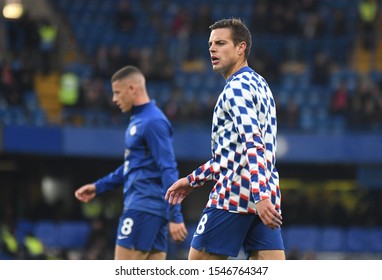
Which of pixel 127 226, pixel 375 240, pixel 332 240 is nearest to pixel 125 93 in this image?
pixel 127 226

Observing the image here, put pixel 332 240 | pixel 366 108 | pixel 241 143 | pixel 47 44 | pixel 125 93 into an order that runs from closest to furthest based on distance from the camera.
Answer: pixel 241 143, pixel 125 93, pixel 332 240, pixel 366 108, pixel 47 44

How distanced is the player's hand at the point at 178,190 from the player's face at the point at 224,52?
0.73 meters

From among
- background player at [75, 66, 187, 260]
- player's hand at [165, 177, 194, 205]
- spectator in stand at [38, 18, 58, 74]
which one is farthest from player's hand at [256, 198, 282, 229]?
spectator in stand at [38, 18, 58, 74]

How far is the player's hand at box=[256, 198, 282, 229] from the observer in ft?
21.1

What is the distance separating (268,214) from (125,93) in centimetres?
308

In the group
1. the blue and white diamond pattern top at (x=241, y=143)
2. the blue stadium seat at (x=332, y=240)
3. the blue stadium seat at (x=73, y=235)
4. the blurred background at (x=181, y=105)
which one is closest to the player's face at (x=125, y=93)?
the blue and white diamond pattern top at (x=241, y=143)

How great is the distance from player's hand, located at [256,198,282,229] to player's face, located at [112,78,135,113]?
2979 millimetres

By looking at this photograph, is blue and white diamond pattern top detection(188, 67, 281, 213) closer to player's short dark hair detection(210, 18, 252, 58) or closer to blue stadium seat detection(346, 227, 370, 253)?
player's short dark hair detection(210, 18, 252, 58)

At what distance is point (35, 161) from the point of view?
82.1 feet

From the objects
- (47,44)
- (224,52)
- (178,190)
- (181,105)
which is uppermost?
(224,52)

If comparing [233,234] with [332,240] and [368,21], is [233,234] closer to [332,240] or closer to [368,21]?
[332,240]

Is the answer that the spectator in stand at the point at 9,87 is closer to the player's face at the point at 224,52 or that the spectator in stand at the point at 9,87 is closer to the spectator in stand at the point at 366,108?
the spectator in stand at the point at 366,108

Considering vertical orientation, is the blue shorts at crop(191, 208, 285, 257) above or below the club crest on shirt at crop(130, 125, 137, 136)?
below

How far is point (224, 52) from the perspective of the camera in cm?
710
